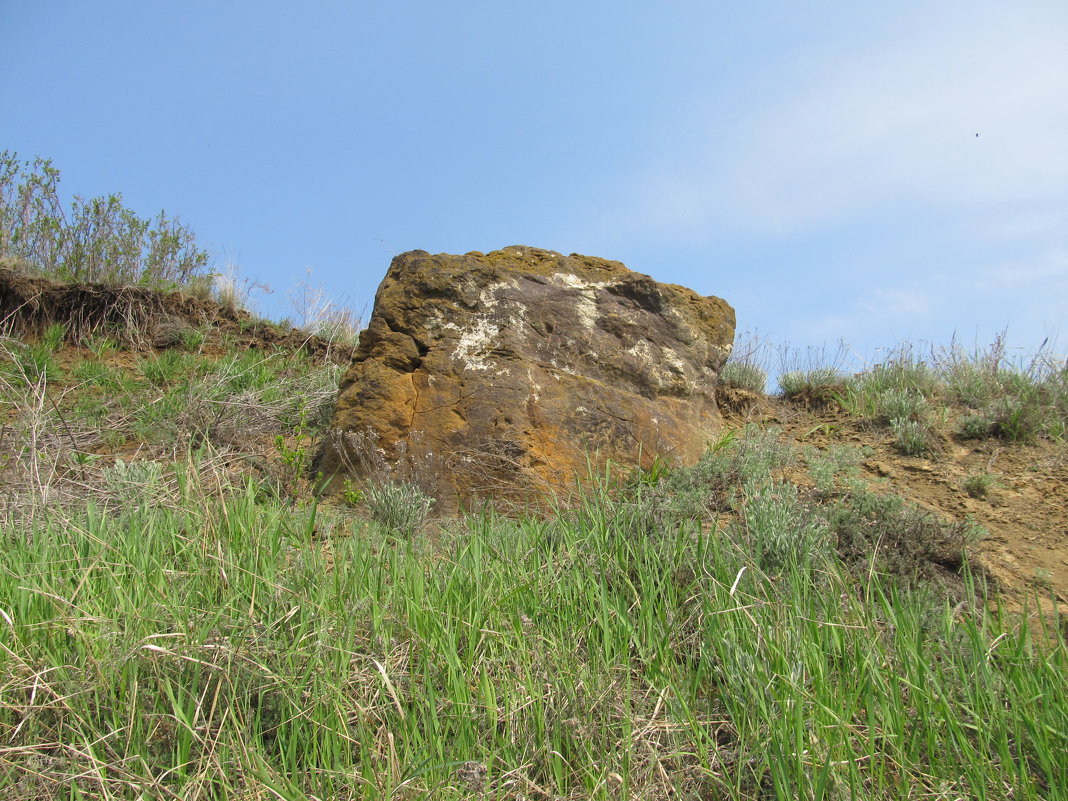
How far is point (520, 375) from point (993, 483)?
337 cm

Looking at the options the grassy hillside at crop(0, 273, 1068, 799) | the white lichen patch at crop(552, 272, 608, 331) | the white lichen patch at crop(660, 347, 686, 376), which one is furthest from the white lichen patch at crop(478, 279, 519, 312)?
the grassy hillside at crop(0, 273, 1068, 799)

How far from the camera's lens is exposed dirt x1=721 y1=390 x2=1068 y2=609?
13.7 ft

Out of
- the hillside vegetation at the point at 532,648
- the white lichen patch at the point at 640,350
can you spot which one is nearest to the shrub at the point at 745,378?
the white lichen patch at the point at 640,350

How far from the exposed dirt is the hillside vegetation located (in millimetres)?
41

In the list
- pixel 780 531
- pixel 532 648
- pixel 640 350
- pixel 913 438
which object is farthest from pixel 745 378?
pixel 532 648

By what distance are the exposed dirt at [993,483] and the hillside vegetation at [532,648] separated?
4 centimetres

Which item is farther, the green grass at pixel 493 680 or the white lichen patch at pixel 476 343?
the white lichen patch at pixel 476 343

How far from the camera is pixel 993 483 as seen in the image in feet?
17.3

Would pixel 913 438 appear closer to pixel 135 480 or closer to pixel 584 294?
pixel 584 294

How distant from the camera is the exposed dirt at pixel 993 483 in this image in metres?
4.18

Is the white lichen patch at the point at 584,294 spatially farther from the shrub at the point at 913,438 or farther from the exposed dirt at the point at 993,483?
the shrub at the point at 913,438

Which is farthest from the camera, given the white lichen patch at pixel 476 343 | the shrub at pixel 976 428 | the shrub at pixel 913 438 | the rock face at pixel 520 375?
the shrub at pixel 976 428

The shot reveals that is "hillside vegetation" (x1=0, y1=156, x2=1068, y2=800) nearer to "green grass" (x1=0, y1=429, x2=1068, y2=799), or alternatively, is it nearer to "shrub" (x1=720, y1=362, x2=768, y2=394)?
"green grass" (x1=0, y1=429, x2=1068, y2=799)

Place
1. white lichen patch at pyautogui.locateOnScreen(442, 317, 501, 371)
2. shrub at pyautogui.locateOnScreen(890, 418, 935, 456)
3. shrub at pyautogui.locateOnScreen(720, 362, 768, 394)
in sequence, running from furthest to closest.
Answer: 1. shrub at pyautogui.locateOnScreen(720, 362, 768, 394)
2. shrub at pyautogui.locateOnScreen(890, 418, 935, 456)
3. white lichen patch at pyautogui.locateOnScreen(442, 317, 501, 371)
